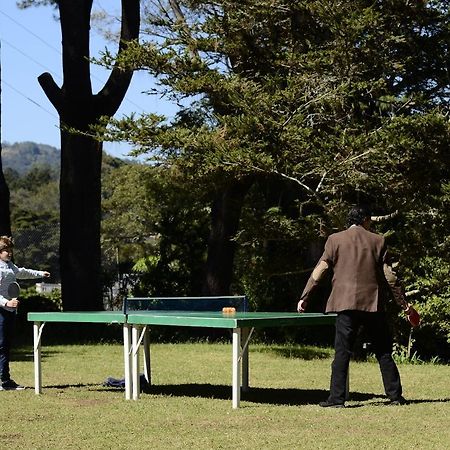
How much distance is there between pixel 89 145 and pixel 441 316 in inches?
392

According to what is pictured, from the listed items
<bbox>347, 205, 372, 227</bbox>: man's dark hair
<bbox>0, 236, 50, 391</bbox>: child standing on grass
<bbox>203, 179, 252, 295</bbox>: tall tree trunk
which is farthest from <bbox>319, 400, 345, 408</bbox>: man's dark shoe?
<bbox>203, 179, 252, 295</bbox>: tall tree trunk

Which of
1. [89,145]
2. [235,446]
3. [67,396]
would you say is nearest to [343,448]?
[235,446]

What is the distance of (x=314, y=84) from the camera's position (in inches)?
693

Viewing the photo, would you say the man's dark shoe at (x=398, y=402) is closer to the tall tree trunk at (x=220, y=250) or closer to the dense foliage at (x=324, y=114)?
the dense foliage at (x=324, y=114)

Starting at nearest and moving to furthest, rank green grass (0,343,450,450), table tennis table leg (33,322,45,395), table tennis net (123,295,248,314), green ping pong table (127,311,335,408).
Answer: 1. green grass (0,343,450,450)
2. green ping pong table (127,311,335,408)
3. table tennis net (123,295,248,314)
4. table tennis table leg (33,322,45,395)

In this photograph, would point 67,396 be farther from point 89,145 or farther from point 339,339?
point 89,145

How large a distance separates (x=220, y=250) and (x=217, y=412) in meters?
14.2

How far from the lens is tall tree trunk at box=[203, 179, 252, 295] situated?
2453 cm

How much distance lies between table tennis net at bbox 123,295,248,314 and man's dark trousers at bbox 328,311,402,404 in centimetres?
197

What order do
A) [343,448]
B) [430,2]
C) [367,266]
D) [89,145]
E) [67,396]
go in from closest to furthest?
[343,448] → [367,266] → [67,396] → [430,2] → [89,145]

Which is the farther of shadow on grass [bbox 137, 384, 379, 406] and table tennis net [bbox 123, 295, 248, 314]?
table tennis net [bbox 123, 295, 248, 314]

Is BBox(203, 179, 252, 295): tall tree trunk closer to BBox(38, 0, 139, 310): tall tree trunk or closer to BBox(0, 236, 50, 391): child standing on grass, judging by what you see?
BBox(38, 0, 139, 310): tall tree trunk

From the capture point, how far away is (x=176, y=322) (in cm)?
1137

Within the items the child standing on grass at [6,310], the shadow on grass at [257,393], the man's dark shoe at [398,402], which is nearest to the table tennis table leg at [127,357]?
the shadow on grass at [257,393]
